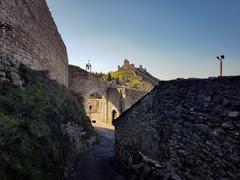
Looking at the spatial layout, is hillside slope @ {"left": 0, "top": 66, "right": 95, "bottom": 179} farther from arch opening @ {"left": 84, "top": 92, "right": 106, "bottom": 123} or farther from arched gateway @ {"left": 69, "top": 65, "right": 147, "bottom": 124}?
arch opening @ {"left": 84, "top": 92, "right": 106, "bottom": 123}

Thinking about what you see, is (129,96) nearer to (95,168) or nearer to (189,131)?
(95,168)

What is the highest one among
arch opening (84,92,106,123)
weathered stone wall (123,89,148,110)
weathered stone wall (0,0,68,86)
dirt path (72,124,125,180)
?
Answer: weathered stone wall (0,0,68,86)

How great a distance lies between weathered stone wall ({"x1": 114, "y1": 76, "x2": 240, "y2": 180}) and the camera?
4.03 m

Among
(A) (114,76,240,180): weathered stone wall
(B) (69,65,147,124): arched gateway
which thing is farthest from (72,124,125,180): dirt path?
(B) (69,65,147,124): arched gateway

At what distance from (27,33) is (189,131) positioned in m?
7.62

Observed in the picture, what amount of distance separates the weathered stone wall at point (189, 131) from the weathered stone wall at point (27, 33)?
4.84m

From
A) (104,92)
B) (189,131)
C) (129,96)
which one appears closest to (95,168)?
(189,131)

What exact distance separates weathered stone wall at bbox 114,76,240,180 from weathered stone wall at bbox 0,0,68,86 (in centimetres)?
484

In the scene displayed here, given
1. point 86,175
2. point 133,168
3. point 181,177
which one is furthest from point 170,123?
point 86,175

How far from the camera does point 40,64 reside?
11.9m

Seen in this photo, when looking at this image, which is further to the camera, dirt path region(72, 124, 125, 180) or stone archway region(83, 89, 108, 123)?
stone archway region(83, 89, 108, 123)

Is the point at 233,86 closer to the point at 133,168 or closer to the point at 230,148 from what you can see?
the point at 230,148

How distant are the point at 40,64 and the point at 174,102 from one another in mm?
8193

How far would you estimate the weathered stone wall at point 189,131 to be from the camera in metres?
4.03
